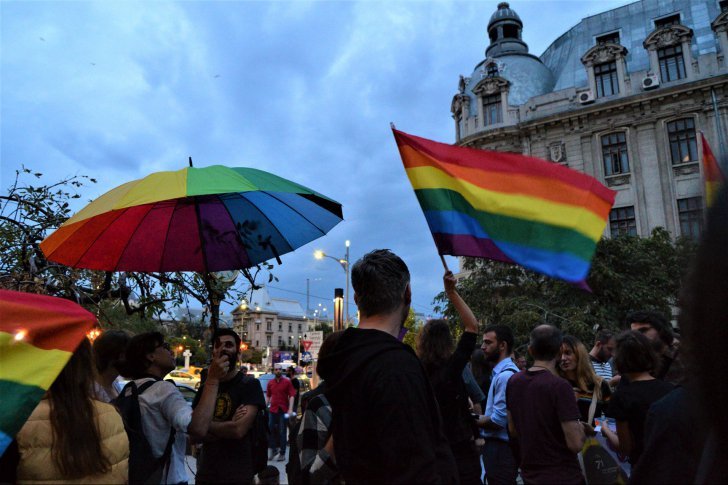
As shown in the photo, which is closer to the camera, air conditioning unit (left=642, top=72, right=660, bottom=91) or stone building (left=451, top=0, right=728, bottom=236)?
stone building (left=451, top=0, right=728, bottom=236)

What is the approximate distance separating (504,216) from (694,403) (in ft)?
7.95

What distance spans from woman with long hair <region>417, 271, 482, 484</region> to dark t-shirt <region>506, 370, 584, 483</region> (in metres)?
0.43

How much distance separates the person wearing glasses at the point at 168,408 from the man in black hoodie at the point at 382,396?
1.42 metres

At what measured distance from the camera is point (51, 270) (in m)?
6.00

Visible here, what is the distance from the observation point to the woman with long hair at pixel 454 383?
12.0 feet

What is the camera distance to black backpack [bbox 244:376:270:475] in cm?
425

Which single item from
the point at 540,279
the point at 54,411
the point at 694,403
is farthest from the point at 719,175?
the point at 540,279

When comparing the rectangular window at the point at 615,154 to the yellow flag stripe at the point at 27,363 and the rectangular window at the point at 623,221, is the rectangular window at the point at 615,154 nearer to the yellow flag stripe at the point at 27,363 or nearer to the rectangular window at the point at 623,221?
the rectangular window at the point at 623,221

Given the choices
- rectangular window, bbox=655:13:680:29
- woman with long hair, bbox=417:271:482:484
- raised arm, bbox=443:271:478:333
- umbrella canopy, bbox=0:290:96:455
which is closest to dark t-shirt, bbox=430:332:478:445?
woman with long hair, bbox=417:271:482:484

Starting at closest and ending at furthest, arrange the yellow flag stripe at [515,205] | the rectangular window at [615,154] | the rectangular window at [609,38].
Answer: the yellow flag stripe at [515,205], the rectangular window at [615,154], the rectangular window at [609,38]

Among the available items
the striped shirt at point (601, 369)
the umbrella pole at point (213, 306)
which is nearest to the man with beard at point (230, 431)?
the umbrella pole at point (213, 306)

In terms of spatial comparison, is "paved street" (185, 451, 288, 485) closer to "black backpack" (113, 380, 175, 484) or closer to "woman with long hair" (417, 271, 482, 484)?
"woman with long hair" (417, 271, 482, 484)

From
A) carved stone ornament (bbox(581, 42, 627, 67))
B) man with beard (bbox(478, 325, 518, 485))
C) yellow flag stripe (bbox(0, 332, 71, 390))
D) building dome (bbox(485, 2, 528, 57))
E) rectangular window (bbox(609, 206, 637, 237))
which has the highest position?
building dome (bbox(485, 2, 528, 57))

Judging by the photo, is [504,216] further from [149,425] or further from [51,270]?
[51,270]
